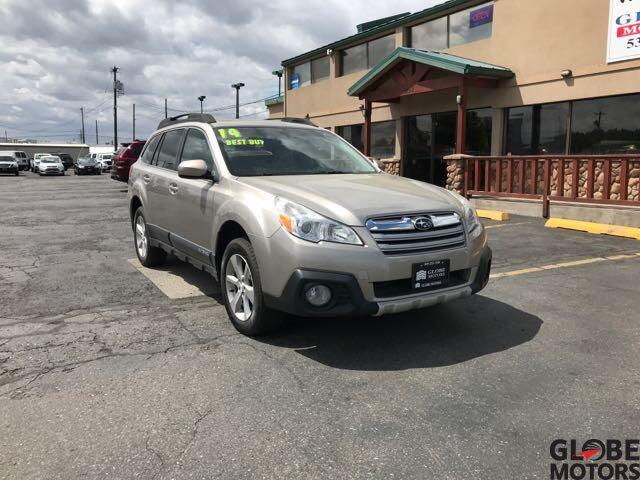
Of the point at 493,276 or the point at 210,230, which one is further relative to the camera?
the point at 493,276

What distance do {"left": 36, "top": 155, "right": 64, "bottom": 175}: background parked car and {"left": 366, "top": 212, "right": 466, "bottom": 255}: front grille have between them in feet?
137

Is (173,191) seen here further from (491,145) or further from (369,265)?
(491,145)

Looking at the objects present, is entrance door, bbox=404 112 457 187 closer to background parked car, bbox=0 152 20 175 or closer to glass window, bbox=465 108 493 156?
glass window, bbox=465 108 493 156

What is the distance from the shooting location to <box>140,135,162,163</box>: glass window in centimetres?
650

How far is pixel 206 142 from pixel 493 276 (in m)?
3.61

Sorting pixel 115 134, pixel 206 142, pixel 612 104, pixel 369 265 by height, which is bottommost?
pixel 369 265

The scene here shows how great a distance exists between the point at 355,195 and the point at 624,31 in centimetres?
1074

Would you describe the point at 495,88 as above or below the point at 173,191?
above

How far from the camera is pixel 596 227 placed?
949cm

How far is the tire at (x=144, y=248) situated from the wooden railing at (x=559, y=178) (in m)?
7.86

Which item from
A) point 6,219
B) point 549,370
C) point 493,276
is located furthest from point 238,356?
point 6,219

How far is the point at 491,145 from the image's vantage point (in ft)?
48.8

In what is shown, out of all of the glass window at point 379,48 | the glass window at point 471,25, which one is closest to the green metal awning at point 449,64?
the glass window at point 471,25

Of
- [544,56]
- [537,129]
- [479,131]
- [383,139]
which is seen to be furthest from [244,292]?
[383,139]
